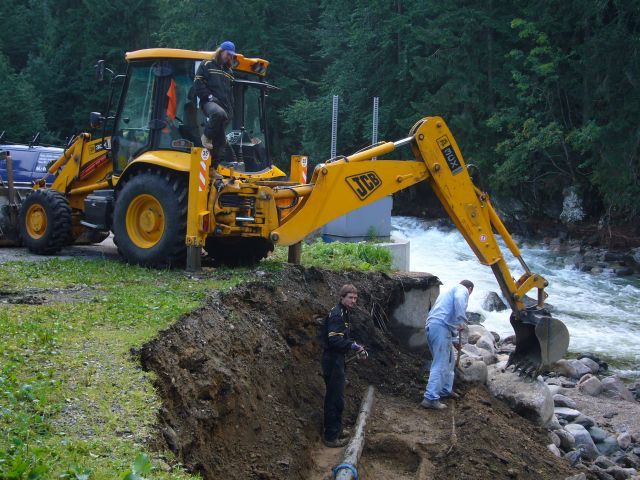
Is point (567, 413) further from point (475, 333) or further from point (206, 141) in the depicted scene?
point (206, 141)

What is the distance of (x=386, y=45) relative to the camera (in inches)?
1415

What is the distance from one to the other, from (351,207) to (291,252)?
1.97 m

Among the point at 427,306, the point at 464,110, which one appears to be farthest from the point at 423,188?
the point at 427,306

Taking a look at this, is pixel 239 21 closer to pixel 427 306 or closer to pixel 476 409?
pixel 427 306

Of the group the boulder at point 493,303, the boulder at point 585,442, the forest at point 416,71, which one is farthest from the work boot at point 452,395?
A: the forest at point 416,71

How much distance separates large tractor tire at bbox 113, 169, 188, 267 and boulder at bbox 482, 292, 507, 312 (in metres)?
9.88

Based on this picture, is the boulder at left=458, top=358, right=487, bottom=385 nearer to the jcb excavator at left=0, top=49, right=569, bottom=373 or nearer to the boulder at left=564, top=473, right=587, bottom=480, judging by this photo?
the jcb excavator at left=0, top=49, right=569, bottom=373

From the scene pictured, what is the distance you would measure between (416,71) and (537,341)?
2431 cm

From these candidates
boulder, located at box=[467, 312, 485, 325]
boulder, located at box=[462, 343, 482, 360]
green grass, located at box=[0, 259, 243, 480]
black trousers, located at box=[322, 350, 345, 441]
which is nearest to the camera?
green grass, located at box=[0, 259, 243, 480]

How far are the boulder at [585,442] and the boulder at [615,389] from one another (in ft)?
8.60

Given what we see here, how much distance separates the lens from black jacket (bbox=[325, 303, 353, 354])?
9031 millimetres

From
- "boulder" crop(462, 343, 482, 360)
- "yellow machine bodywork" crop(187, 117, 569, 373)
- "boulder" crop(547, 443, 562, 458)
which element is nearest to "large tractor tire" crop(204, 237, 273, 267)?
"yellow machine bodywork" crop(187, 117, 569, 373)

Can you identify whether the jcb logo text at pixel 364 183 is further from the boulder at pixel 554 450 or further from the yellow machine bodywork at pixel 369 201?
the boulder at pixel 554 450

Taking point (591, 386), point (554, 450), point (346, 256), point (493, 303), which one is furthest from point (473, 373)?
point (493, 303)
